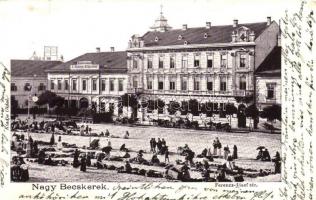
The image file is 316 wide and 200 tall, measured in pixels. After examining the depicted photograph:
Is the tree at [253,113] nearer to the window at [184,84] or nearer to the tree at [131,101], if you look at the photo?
the window at [184,84]

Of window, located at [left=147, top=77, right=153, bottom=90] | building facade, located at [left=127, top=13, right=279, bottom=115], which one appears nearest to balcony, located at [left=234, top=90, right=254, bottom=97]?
building facade, located at [left=127, top=13, right=279, bottom=115]

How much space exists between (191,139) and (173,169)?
405 mm

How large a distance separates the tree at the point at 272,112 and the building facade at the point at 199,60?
1.07 ft

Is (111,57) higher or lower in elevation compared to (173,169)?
higher

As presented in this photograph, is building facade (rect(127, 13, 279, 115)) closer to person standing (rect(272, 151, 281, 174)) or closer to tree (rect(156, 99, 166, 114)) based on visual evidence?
tree (rect(156, 99, 166, 114))

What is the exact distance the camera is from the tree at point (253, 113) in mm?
6797

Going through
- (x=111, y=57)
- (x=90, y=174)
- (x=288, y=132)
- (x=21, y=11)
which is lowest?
(x=90, y=174)

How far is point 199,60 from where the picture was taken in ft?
23.1

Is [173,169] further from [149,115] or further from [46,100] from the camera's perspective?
[46,100]

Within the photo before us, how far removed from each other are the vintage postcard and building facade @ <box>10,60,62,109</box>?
0.01 m

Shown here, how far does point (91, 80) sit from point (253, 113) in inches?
74.0

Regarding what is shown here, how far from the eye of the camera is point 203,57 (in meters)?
7.02

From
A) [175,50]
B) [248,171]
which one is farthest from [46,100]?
[248,171]

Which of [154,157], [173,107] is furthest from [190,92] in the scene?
[154,157]
